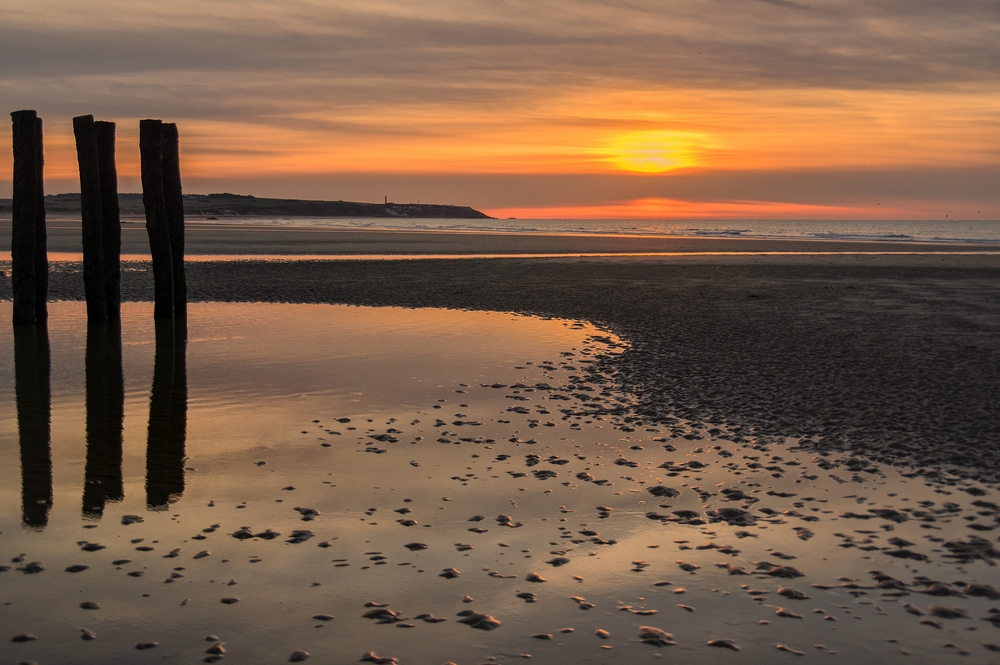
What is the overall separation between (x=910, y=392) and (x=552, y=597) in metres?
6.63

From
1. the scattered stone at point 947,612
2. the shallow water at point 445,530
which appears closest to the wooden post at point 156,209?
the shallow water at point 445,530

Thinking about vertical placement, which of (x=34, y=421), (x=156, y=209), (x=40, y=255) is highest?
(x=156, y=209)

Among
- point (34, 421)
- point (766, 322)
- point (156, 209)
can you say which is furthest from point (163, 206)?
point (766, 322)

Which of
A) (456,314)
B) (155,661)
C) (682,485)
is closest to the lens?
(155,661)

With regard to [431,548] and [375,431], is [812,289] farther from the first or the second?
[431,548]

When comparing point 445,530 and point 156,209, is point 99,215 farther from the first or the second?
point 445,530

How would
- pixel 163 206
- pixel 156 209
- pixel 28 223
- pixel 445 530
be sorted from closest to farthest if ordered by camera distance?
1. pixel 445 530
2. pixel 28 223
3. pixel 156 209
4. pixel 163 206

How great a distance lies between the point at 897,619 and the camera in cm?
429

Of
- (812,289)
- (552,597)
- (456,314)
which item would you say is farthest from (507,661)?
(812,289)

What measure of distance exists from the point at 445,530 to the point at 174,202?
13391 millimetres

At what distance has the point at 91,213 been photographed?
15766 millimetres

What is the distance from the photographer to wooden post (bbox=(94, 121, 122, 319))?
52.5ft

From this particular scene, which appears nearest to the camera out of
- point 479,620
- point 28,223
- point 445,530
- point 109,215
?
point 479,620

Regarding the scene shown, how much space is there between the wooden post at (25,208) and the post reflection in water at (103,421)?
5.77ft
